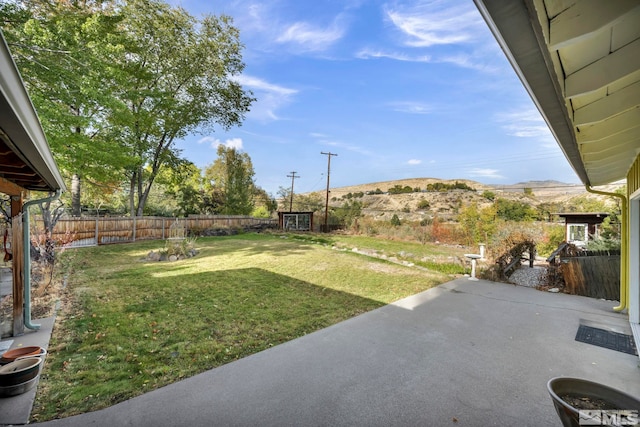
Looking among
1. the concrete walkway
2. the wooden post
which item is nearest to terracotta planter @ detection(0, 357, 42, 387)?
the concrete walkway

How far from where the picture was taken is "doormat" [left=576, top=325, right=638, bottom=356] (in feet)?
9.53

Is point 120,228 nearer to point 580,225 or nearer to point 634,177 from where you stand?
point 634,177

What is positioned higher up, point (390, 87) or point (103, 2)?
point (103, 2)

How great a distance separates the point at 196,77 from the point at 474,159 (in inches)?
1144

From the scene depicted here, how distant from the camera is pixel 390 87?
1091 cm

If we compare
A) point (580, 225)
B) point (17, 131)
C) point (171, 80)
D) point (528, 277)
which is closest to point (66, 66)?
point (171, 80)

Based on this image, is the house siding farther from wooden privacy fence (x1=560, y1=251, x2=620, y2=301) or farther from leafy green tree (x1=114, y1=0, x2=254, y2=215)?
leafy green tree (x1=114, y1=0, x2=254, y2=215)

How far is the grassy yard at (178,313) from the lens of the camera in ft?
7.50

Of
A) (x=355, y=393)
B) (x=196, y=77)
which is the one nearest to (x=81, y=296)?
(x=355, y=393)

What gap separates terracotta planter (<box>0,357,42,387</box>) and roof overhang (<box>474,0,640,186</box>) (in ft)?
11.2

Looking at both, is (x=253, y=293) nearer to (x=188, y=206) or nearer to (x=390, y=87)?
(x=390, y=87)

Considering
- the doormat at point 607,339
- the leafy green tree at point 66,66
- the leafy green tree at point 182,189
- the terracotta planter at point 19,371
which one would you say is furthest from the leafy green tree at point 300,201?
the terracotta planter at point 19,371

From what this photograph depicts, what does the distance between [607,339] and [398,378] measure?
9.20 ft

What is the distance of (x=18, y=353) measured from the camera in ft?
7.54
